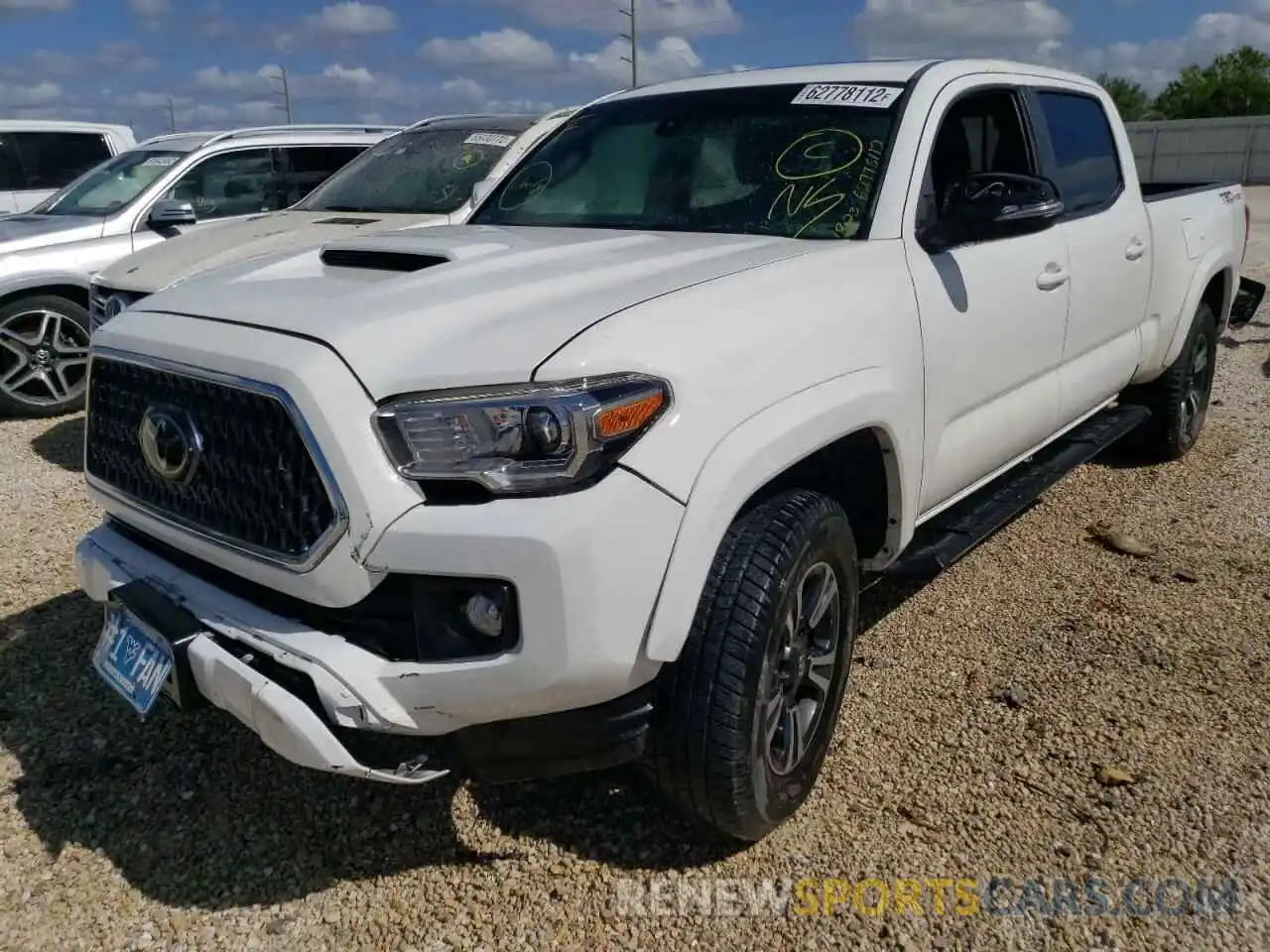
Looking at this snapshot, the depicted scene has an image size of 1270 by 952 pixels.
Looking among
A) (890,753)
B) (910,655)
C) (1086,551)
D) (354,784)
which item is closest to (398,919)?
(354,784)

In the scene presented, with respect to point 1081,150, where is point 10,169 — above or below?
below

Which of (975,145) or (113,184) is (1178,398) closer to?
(975,145)

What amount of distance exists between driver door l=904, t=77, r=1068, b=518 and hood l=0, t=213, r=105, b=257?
5.77m

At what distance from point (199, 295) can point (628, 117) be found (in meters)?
1.81

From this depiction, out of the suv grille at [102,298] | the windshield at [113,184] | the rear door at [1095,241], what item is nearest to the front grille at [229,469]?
the rear door at [1095,241]

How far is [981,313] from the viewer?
10.0ft

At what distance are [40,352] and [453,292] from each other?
5.52 metres

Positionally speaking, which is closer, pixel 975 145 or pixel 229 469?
pixel 229 469

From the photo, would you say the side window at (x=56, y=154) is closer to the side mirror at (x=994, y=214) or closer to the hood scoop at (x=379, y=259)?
the hood scoop at (x=379, y=259)

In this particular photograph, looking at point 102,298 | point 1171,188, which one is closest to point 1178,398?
point 1171,188

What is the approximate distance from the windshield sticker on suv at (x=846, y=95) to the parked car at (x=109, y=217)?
476cm

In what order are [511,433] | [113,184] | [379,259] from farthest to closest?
[113,184] → [379,259] → [511,433]

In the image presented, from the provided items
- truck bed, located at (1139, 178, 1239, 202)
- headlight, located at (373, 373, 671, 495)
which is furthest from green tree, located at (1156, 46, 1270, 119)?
headlight, located at (373, 373, 671, 495)

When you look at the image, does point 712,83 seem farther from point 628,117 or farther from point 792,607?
point 792,607
